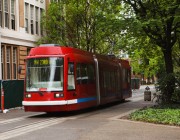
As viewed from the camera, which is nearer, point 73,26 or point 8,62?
point 8,62

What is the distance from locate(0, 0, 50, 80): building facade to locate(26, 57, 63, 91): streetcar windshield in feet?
43.2

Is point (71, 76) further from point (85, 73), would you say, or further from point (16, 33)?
point (16, 33)

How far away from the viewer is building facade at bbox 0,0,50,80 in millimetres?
35156

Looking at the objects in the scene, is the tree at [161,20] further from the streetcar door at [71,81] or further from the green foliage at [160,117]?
the green foliage at [160,117]

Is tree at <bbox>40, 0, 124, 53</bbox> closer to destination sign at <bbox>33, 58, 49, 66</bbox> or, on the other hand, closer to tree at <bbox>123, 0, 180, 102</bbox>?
tree at <bbox>123, 0, 180, 102</bbox>

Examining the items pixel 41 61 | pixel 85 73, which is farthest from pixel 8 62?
pixel 41 61

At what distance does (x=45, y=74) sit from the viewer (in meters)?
20.2

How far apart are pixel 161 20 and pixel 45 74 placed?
7108mm

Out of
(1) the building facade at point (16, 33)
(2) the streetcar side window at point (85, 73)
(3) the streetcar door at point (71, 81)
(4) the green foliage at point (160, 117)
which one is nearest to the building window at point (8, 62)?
(1) the building facade at point (16, 33)

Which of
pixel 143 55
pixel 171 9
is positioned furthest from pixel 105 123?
pixel 143 55

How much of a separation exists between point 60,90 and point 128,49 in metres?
8.40

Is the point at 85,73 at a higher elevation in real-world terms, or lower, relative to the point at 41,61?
lower

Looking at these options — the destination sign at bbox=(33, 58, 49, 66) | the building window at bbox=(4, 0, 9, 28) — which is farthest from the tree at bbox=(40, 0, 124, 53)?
the destination sign at bbox=(33, 58, 49, 66)

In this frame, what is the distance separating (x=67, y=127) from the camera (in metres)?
15.3
